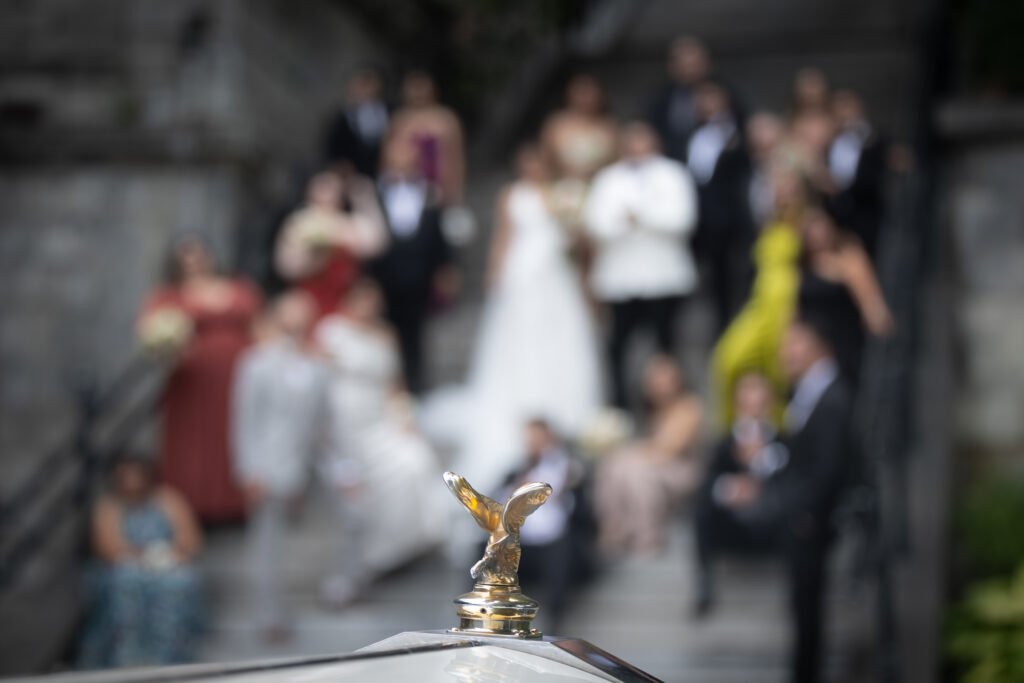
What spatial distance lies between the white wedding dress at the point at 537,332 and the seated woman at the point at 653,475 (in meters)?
1.11

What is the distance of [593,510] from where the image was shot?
925cm

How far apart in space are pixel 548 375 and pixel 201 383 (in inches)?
92.7

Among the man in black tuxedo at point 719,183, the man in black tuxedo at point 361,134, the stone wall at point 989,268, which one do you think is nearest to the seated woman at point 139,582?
the man in black tuxedo at point 361,134

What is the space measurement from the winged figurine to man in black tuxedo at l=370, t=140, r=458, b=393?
28.4ft

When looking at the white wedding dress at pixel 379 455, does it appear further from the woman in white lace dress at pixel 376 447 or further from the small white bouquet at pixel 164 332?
the small white bouquet at pixel 164 332

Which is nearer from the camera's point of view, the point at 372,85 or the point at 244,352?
A: the point at 244,352

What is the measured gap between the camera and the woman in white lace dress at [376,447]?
9.37 meters

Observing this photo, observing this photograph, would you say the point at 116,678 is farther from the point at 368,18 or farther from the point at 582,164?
the point at 368,18

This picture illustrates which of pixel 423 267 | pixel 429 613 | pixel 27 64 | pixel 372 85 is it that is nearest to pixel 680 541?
pixel 429 613

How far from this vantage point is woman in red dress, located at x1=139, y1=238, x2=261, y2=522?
990 cm

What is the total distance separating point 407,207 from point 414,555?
259 centimetres

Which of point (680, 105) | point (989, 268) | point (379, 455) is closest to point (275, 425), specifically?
point (379, 455)

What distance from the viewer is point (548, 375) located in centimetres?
1070

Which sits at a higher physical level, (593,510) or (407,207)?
(407,207)
